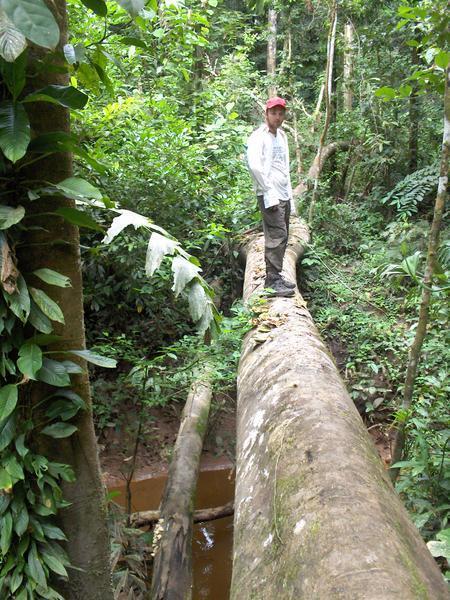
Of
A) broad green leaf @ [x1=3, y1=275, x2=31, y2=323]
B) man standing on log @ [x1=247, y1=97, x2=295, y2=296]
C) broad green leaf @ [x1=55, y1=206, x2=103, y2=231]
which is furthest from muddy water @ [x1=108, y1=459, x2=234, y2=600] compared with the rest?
broad green leaf @ [x1=55, y1=206, x2=103, y2=231]

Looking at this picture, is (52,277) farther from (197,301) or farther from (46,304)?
(197,301)

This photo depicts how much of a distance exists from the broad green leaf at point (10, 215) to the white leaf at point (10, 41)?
0.51 m

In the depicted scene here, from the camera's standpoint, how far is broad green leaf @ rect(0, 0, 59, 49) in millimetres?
1282

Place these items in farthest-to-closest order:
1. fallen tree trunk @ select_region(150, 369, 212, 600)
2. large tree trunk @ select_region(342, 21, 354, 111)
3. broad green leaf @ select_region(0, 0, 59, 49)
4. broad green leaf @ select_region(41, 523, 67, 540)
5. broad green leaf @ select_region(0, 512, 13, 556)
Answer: large tree trunk @ select_region(342, 21, 354, 111) → fallen tree trunk @ select_region(150, 369, 212, 600) → broad green leaf @ select_region(41, 523, 67, 540) → broad green leaf @ select_region(0, 512, 13, 556) → broad green leaf @ select_region(0, 0, 59, 49)

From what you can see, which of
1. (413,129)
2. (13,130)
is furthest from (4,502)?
(413,129)

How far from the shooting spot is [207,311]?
7.95 feet

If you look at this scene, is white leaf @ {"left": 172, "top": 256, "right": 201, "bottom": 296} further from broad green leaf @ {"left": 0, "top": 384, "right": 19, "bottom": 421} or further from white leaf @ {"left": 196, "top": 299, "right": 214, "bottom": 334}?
broad green leaf @ {"left": 0, "top": 384, "right": 19, "bottom": 421}

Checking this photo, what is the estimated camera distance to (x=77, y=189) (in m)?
1.83

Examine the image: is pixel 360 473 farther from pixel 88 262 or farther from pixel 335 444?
pixel 88 262

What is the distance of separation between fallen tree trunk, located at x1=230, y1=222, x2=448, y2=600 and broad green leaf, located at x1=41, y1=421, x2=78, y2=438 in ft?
2.78

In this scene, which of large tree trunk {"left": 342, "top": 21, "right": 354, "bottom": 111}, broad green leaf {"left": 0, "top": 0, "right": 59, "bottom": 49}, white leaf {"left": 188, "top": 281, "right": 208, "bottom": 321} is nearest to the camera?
broad green leaf {"left": 0, "top": 0, "right": 59, "bottom": 49}

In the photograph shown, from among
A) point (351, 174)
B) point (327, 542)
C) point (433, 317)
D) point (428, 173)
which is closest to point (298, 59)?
point (351, 174)

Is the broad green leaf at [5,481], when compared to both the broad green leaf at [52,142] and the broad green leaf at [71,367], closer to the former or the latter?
the broad green leaf at [71,367]

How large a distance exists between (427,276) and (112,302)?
360 centimetres
